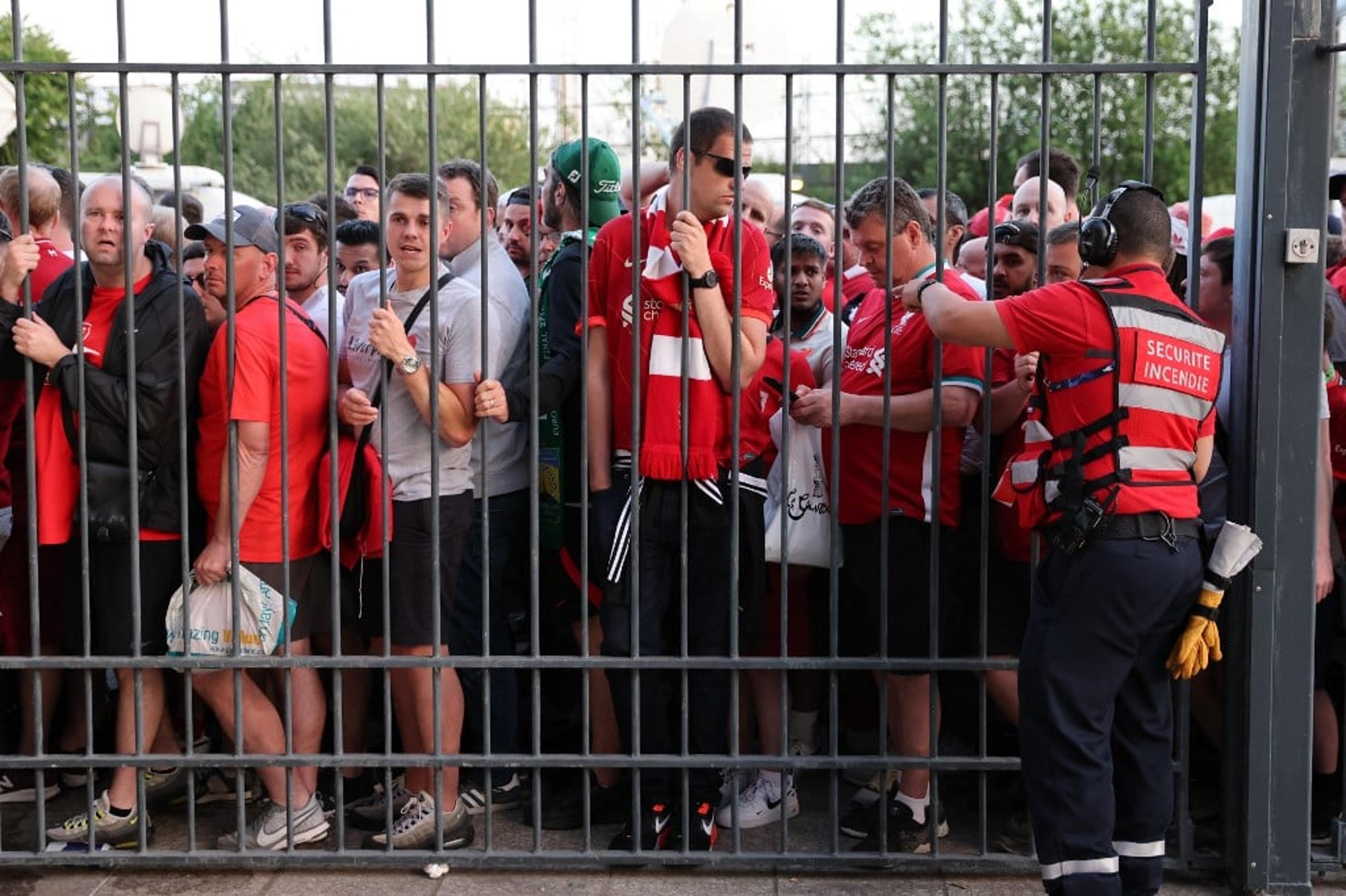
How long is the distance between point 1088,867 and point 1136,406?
46.0 inches

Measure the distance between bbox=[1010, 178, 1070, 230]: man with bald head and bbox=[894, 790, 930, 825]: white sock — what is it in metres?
2.31

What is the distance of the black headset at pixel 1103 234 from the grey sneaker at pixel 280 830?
2.90 metres

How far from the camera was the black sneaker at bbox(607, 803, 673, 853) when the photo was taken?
4.88 metres

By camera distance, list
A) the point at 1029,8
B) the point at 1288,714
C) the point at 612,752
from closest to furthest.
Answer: the point at 1288,714 → the point at 612,752 → the point at 1029,8

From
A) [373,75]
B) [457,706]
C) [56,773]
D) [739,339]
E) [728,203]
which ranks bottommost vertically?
[56,773]

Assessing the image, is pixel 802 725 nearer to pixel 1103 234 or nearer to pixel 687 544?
pixel 687 544

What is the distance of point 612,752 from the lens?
525 centimetres

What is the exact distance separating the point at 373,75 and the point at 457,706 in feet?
6.37

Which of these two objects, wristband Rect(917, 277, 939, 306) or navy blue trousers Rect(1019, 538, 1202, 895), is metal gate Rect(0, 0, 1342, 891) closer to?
wristband Rect(917, 277, 939, 306)

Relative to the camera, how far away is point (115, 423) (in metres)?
4.77

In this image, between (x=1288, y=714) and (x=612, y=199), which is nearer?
(x=1288, y=714)

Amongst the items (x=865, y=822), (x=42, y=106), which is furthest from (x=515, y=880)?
(x=42, y=106)

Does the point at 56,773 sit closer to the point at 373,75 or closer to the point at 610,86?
the point at 373,75

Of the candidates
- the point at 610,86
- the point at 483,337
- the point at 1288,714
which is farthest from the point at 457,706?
the point at 610,86
